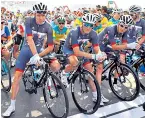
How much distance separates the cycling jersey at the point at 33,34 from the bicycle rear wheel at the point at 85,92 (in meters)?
0.94

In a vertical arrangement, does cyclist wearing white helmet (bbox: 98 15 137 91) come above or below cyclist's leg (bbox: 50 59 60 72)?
above

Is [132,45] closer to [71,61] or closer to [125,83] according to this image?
[125,83]

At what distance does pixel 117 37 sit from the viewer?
6020 millimetres

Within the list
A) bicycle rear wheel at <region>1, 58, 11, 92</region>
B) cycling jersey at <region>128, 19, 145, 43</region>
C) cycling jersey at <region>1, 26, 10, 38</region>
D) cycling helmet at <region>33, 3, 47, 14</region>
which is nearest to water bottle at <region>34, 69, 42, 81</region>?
bicycle rear wheel at <region>1, 58, 11, 92</region>

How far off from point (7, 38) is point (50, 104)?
9.52ft

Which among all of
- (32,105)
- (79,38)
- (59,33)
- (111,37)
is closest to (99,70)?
(111,37)

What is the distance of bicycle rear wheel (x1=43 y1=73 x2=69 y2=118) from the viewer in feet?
Answer: 15.4

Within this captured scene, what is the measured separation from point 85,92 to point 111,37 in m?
1.44

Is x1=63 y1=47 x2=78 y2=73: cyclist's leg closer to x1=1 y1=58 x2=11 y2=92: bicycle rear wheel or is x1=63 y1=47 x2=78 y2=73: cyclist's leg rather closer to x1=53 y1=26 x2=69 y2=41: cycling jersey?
x1=1 y1=58 x2=11 y2=92: bicycle rear wheel

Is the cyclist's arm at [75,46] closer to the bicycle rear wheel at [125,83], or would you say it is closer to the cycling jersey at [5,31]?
the bicycle rear wheel at [125,83]

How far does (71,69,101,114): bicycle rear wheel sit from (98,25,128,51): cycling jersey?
1.23 m

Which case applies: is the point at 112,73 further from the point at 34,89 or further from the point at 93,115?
the point at 34,89

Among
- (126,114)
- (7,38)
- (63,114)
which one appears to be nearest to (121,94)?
(126,114)

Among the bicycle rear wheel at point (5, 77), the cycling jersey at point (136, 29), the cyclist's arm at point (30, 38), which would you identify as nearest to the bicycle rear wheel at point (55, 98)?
the cyclist's arm at point (30, 38)
